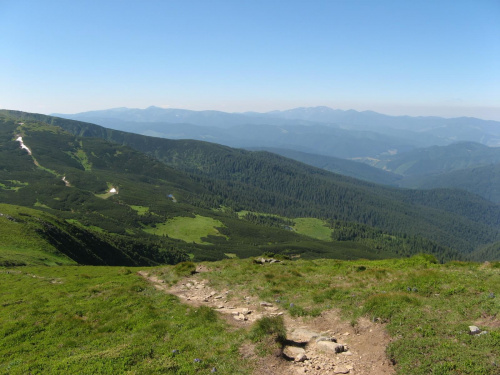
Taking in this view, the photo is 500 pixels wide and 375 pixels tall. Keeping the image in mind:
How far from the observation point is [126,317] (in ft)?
63.6

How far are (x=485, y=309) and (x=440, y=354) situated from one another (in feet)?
18.2

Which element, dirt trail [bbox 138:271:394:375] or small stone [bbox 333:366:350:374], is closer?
small stone [bbox 333:366:350:374]

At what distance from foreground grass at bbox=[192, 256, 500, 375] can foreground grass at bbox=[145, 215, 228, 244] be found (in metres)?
140

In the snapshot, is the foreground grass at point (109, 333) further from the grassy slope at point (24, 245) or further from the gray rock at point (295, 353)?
the grassy slope at point (24, 245)

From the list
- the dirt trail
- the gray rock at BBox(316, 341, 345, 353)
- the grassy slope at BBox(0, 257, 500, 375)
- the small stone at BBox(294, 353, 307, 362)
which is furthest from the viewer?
the gray rock at BBox(316, 341, 345, 353)

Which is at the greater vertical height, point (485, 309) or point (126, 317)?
point (485, 309)

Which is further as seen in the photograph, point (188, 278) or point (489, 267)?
point (188, 278)

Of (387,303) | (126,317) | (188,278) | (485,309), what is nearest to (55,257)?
(188,278)

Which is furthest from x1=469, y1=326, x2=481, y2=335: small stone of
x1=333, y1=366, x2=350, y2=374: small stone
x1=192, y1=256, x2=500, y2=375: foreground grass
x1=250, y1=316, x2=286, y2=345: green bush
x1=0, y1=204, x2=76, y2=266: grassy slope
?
x1=0, y1=204, x2=76, y2=266: grassy slope

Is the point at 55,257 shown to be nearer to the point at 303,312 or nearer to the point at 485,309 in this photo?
the point at 303,312

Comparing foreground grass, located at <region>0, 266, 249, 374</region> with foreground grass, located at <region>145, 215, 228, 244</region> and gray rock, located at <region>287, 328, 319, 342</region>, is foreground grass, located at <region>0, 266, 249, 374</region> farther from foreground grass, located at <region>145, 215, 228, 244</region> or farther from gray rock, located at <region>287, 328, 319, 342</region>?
foreground grass, located at <region>145, 215, 228, 244</region>

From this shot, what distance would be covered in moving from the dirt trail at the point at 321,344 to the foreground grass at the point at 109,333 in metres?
1.51

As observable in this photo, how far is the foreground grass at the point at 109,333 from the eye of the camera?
13555 mm

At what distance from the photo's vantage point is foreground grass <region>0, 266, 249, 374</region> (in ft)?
44.5
